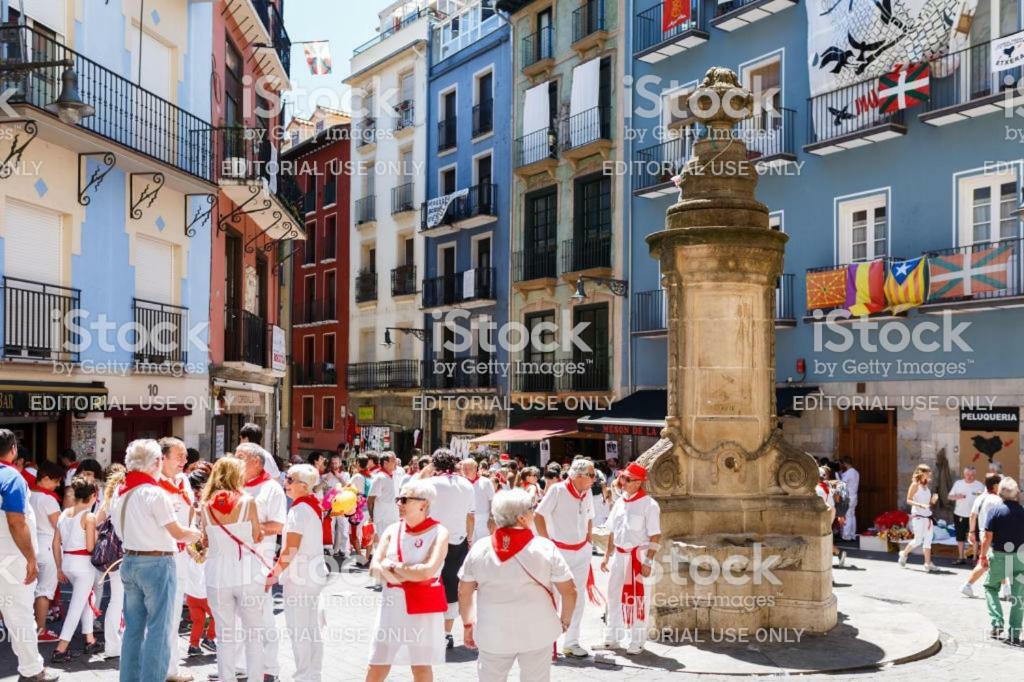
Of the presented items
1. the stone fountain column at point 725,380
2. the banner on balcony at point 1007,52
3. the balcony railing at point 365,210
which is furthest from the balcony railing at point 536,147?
the stone fountain column at point 725,380

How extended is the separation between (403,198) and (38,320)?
24726 mm

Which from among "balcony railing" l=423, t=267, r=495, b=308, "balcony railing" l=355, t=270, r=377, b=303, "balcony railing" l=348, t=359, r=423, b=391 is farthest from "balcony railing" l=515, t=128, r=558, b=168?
"balcony railing" l=355, t=270, r=377, b=303

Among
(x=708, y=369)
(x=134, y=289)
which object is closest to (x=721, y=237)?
(x=708, y=369)

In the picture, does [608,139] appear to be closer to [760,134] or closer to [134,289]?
[760,134]

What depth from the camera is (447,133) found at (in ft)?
122

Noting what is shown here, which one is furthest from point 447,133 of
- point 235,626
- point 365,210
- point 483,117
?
point 235,626

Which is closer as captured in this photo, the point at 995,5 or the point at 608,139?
the point at 995,5

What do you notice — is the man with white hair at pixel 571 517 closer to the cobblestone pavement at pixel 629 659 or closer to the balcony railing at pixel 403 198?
the cobblestone pavement at pixel 629 659

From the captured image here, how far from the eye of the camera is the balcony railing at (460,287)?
34188mm

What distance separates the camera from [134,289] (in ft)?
60.3

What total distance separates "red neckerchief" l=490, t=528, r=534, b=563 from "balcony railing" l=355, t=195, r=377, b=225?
35.4 metres

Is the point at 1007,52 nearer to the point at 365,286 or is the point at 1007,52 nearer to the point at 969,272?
the point at 969,272

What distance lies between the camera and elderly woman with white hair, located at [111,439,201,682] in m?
7.82

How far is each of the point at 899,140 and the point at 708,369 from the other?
12.3 m
